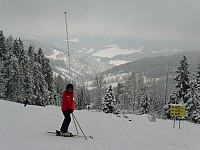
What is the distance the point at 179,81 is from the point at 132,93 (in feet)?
151

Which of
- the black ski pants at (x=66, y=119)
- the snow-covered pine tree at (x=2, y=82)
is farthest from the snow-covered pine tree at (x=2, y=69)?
the black ski pants at (x=66, y=119)

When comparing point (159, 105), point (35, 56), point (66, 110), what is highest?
point (35, 56)

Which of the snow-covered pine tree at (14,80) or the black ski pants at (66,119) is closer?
the black ski pants at (66,119)

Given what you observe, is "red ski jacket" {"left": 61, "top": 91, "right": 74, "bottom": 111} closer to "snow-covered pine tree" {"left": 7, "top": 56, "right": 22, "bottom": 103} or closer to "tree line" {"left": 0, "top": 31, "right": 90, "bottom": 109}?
"tree line" {"left": 0, "top": 31, "right": 90, "bottom": 109}

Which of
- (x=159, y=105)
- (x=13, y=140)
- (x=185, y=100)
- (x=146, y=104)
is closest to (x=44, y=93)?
(x=146, y=104)

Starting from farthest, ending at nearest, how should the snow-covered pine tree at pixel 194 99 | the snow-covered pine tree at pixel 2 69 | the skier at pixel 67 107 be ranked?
the snow-covered pine tree at pixel 2 69, the snow-covered pine tree at pixel 194 99, the skier at pixel 67 107

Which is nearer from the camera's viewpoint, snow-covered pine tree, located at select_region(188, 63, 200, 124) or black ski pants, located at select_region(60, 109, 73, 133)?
black ski pants, located at select_region(60, 109, 73, 133)

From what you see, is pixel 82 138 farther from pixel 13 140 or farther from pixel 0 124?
pixel 0 124

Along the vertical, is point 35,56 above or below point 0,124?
above

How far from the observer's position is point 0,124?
1137 cm

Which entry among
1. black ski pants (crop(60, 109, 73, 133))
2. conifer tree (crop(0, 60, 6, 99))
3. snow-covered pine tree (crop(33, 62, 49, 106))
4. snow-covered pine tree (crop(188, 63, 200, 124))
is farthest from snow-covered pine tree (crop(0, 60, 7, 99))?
black ski pants (crop(60, 109, 73, 133))

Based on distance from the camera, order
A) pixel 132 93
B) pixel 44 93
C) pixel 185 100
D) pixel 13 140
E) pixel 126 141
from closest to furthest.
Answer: pixel 13 140, pixel 126 141, pixel 185 100, pixel 44 93, pixel 132 93

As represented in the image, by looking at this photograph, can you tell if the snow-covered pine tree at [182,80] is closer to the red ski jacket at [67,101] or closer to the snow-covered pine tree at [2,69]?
the snow-covered pine tree at [2,69]

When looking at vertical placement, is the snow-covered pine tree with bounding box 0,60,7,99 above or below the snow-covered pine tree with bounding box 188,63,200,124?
above
